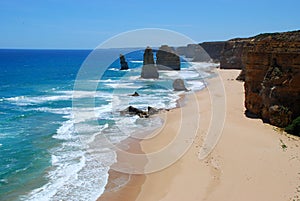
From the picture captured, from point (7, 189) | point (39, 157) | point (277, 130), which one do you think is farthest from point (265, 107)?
point (7, 189)

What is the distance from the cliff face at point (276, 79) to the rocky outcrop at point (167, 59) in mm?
41932

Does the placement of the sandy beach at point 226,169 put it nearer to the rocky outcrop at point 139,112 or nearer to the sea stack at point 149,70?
the rocky outcrop at point 139,112

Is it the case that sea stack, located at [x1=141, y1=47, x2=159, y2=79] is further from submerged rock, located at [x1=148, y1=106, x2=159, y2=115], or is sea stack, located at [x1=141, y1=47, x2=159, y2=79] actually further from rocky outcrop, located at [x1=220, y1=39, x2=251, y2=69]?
submerged rock, located at [x1=148, y1=106, x2=159, y2=115]

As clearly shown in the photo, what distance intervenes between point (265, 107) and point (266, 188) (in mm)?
10166

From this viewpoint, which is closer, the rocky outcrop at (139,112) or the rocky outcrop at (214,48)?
the rocky outcrop at (139,112)

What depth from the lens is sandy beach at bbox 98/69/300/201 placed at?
12.8 m

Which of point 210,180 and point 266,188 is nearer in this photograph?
point 266,188

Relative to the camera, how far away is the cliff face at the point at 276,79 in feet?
65.1

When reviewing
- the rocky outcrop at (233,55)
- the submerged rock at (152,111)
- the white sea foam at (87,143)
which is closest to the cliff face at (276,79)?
the white sea foam at (87,143)

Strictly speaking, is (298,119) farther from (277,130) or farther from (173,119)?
(173,119)

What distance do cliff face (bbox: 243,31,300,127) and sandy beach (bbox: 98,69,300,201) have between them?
44.7 inches

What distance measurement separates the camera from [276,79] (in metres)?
20.7

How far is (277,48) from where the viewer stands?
21047mm

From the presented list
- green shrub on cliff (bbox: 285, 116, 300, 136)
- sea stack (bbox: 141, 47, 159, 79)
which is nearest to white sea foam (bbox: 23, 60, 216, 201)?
green shrub on cliff (bbox: 285, 116, 300, 136)
